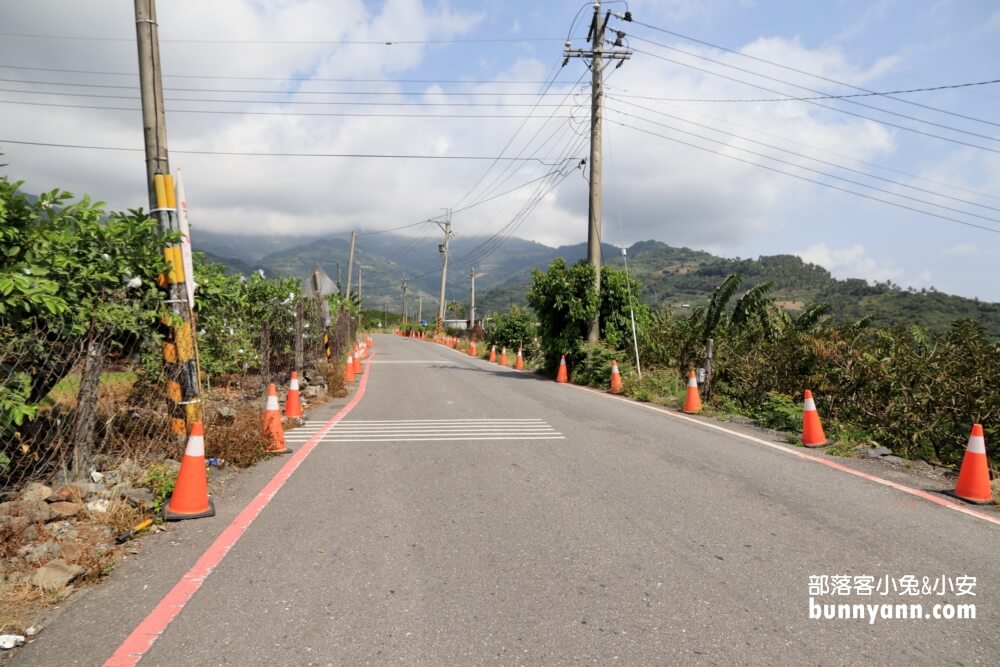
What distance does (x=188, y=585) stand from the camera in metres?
3.79

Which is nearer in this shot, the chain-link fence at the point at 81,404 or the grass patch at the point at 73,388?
the chain-link fence at the point at 81,404

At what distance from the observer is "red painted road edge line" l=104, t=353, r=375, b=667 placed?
3.03m

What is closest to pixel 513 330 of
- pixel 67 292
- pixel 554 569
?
pixel 67 292

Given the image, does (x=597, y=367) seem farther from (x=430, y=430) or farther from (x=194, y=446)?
(x=194, y=446)

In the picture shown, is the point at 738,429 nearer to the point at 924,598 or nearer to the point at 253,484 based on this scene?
the point at 924,598

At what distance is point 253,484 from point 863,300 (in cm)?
6593

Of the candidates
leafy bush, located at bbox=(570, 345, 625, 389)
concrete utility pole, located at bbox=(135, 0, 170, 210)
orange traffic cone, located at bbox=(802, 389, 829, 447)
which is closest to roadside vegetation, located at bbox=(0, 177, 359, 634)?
concrete utility pole, located at bbox=(135, 0, 170, 210)

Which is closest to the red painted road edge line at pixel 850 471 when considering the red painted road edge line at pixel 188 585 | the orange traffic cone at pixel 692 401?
the orange traffic cone at pixel 692 401

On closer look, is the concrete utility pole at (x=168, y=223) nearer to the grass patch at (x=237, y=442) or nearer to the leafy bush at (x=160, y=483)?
the grass patch at (x=237, y=442)

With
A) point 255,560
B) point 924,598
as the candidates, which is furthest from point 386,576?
point 924,598

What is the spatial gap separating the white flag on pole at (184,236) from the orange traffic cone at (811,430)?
7491 millimetres

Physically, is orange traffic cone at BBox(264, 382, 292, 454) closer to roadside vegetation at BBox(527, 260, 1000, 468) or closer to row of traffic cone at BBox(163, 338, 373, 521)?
row of traffic cone at BBox(163, 338, 373, 521)

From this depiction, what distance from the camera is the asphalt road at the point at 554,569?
3.05 meters

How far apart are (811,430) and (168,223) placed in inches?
314
